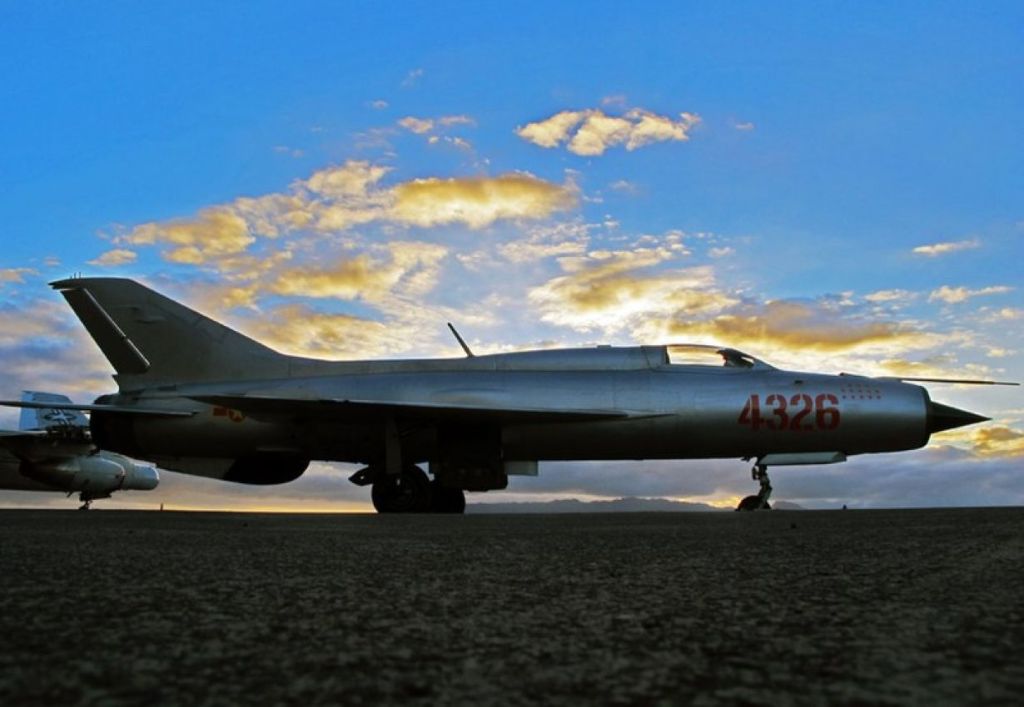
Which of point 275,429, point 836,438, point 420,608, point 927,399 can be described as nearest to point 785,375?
point 836,438

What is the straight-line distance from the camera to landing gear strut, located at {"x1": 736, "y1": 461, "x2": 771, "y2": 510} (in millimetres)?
12195

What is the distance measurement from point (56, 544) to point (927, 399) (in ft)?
38.7

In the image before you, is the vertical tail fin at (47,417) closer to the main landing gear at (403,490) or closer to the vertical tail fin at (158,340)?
the vertical tail fin at (158,340)

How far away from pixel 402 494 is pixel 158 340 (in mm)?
5461

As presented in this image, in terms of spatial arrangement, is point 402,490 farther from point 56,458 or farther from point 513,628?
point 56,458

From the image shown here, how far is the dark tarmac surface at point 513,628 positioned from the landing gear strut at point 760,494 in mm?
8620

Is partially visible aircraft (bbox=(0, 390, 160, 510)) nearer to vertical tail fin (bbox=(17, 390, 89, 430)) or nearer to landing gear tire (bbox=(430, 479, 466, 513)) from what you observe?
vertical tail fin (bbox=(17, 390, 89, 430))

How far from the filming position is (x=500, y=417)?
1262cm

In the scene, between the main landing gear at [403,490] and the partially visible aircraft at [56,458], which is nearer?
the main landing gear at [403,490]

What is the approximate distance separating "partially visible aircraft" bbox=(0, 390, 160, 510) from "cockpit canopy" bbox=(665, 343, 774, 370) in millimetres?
17138

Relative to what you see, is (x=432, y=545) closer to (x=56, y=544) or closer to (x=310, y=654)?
(x=56, y=544)

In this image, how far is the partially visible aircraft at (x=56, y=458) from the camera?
23.5 m

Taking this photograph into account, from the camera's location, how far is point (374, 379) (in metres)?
13.4

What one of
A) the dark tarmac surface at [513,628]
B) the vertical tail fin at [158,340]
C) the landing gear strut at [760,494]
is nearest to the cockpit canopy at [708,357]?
the landing gear strut at [760,494]
